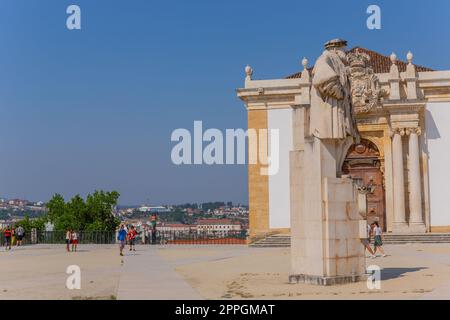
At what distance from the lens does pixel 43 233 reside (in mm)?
34438

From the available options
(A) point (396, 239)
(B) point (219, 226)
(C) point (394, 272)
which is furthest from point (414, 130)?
(B) point (219, 226)

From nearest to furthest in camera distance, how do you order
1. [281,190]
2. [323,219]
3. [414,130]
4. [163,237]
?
[323,219] → [414,130] → [281,190] → [163,237]

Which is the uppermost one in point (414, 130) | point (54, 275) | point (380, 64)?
point (380, 64)

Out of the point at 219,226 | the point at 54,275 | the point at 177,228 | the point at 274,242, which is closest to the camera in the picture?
the point at 54,275

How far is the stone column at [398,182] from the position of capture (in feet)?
98.7

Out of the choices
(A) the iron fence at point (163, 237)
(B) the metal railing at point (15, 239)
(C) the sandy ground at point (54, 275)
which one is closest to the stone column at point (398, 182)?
(A) the iron fence at point (163, 237)

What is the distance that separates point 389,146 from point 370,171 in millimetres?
1675

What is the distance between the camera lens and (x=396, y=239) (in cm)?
2789

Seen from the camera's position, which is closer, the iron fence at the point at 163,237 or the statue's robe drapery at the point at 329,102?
the statue's robe drapery at the point at 329,102

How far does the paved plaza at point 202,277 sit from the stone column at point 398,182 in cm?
680

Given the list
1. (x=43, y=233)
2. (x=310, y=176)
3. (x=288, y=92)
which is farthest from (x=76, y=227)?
(x=310, y=176)

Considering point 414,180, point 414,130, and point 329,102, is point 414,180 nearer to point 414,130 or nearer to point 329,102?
point 414,130

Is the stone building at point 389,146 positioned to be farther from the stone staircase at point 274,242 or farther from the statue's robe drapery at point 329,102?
the statue's robe drapery at point 329,102
